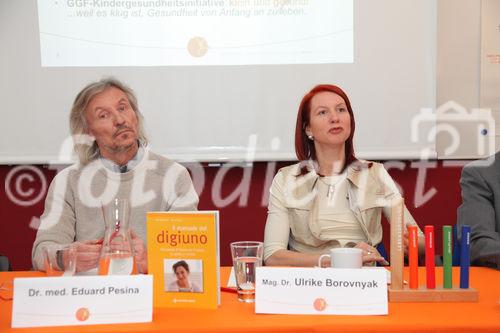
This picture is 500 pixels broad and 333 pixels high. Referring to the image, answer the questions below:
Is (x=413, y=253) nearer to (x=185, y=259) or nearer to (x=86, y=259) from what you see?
(x=185, y=259)

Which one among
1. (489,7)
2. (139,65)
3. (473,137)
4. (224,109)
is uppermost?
(489,7)

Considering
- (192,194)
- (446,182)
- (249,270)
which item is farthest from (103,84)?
(446,182)

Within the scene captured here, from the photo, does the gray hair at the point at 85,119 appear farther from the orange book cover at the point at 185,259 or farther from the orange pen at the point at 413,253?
the orange pen at the point at 413,253

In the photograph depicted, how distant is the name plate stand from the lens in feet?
4.23

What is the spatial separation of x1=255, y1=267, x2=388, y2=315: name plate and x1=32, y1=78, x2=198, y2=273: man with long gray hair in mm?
987

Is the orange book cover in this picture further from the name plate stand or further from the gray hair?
the gray hair

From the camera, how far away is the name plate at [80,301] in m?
1.18

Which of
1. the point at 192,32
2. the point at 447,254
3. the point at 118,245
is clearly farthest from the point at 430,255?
the point at 192,32

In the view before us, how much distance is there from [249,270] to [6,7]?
250 centimetres

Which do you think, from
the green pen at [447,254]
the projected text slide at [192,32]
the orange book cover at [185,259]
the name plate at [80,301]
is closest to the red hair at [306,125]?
the projected text slide at [192,32]

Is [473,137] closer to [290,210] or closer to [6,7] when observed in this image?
[290,210]

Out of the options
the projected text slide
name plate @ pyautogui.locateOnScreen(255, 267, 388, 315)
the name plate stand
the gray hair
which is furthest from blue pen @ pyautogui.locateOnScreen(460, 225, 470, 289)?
the projected text slide

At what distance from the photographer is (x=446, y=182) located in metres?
3.33

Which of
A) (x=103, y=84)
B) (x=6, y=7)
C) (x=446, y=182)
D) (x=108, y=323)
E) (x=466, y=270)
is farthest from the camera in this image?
(x=446, y=182)
